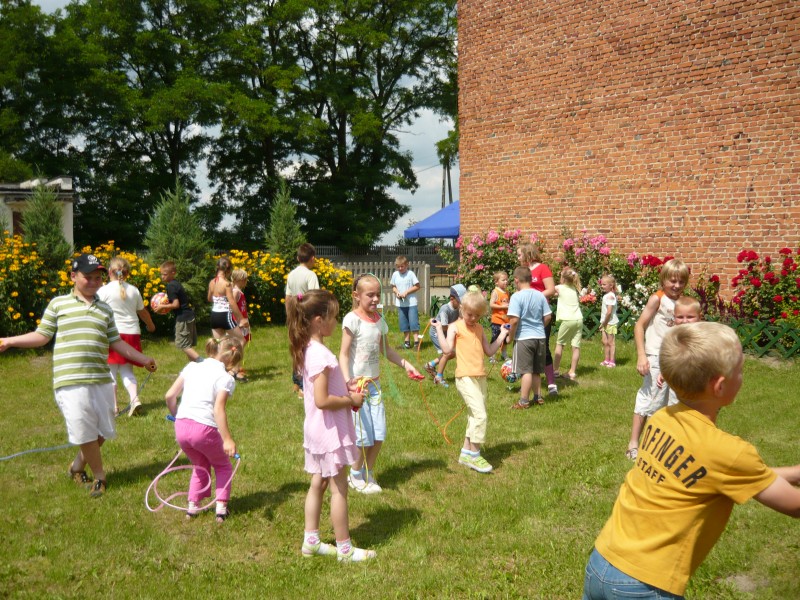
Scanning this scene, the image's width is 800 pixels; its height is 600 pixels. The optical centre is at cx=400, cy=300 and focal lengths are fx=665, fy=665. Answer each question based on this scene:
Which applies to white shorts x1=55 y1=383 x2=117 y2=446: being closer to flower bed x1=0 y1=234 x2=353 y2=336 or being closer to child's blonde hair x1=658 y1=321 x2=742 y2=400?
child's blonde hair x1=658 y1=321 x2=742 y2=400

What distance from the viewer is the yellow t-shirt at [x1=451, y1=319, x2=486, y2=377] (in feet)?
20.0

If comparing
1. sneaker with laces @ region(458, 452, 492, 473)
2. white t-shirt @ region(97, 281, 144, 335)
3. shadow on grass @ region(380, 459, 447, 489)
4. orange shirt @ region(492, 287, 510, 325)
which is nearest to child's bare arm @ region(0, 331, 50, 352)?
white t-shirt @ region(97, 281, 144, 335)

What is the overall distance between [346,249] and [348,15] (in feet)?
39.5

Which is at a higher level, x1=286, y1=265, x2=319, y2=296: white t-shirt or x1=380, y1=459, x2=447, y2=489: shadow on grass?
x1=286, y1=265, x2=319, y2=296: white t-shirt

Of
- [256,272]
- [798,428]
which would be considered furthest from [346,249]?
[798,428]

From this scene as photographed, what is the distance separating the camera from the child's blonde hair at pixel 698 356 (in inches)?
87.3

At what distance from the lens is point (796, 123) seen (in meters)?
11.0

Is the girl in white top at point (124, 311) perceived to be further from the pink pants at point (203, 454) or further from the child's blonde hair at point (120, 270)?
the pink pants at point (203, 454)

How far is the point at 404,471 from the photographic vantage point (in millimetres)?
6145

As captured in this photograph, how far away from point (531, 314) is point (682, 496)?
611cm

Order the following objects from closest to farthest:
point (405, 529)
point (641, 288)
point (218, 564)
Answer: point (218, 564), point (405, 529), point (641, 288)

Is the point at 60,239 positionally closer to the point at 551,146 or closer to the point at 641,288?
the point at 551,146

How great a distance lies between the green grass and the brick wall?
4952 mm

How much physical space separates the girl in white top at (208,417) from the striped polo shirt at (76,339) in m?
0.77
